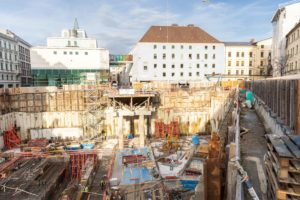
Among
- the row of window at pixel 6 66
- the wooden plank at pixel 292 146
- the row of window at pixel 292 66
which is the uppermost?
the row of window at pixel 6 66

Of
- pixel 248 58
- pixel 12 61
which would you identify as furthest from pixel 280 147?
pixel 248 58

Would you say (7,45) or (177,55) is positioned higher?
(7,45)

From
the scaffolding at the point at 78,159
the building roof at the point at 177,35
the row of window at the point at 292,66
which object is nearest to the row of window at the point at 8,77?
the building roof at the point at 177,35

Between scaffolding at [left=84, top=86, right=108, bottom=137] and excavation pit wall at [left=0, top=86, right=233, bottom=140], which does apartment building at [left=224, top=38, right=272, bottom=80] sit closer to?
excavation pit wall at [left=0, top=86, right=233, bottom=140]

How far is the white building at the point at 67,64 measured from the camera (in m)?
48.2

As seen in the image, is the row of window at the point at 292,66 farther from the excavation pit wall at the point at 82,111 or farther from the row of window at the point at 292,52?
the excavation pit wall at the point at 82,111

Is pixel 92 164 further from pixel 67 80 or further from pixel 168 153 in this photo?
pixel 67 80

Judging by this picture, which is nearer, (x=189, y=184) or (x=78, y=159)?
(x=189, y=184)

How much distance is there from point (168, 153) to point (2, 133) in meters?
20.6

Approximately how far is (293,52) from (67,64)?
48931 millimetres

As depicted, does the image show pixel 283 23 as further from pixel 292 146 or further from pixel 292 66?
pixel 292 146

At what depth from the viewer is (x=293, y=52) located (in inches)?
1534

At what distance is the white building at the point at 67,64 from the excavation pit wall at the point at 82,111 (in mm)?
20208

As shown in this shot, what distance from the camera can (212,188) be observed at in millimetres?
5344
